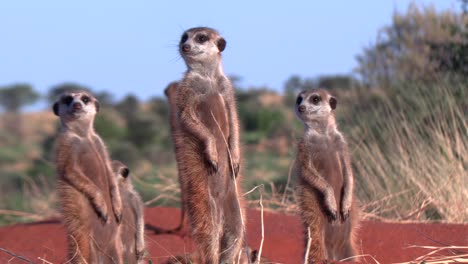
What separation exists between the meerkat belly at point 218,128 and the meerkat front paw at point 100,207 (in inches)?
28.8

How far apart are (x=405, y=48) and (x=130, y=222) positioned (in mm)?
8159

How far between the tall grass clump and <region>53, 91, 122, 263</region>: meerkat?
9.42 ft

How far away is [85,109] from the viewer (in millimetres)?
5809

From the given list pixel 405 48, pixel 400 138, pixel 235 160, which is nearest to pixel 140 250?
pixel 235 160

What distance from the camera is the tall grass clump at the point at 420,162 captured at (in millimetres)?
7973

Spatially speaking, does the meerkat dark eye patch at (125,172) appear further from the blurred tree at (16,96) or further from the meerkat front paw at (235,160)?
the blurred tree at (16,96)

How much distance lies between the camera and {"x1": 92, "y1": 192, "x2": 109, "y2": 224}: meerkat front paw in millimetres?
5582

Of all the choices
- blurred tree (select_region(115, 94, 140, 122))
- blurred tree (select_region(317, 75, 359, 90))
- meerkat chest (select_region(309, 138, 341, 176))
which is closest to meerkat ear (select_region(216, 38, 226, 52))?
meerkat chest (select_region(309, 138, 341, 176))

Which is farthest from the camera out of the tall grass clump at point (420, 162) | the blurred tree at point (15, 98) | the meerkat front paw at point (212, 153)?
the blurred tree at point (15, 98)

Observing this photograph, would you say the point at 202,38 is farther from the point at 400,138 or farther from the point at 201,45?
the point at 400,138

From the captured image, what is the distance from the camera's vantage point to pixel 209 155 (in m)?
5.36

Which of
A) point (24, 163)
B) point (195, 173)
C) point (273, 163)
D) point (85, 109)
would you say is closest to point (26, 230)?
point (85, 109)

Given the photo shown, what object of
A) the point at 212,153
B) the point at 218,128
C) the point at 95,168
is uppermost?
the point at 218,128

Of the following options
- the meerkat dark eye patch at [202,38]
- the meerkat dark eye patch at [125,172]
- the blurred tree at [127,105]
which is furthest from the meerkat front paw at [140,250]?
the blurred tree at [127,105]
